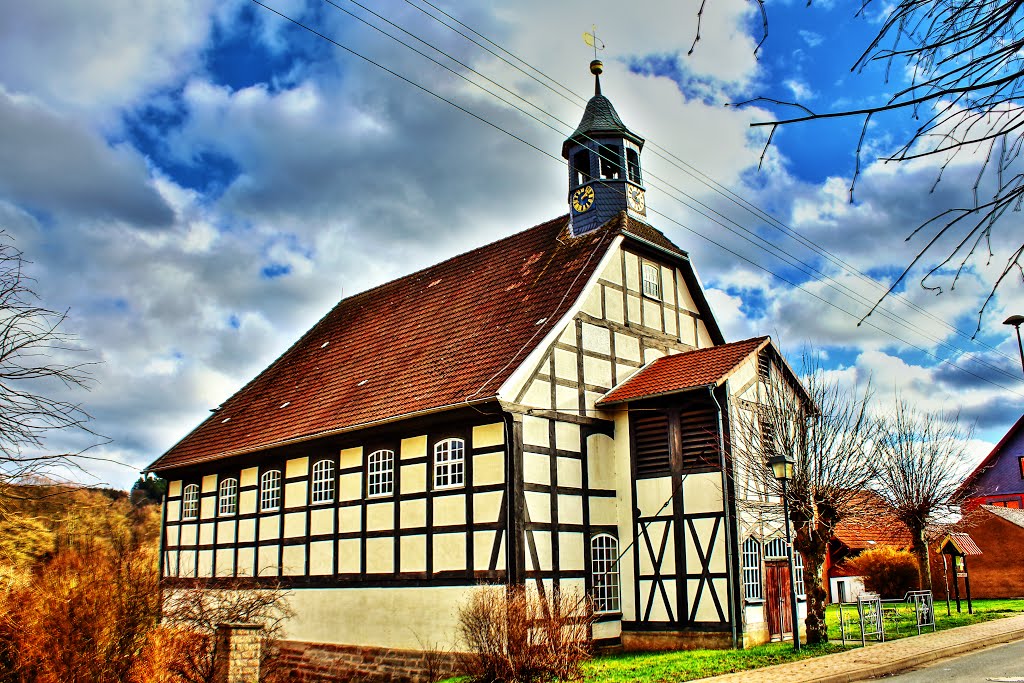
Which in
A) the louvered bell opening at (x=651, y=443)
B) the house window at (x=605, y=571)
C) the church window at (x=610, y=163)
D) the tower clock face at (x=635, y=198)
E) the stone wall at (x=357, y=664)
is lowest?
A: the stone wall at (x=357, y=664)

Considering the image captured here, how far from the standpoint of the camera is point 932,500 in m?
22.7

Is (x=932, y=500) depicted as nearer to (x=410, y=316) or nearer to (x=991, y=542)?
(x=991, y=542)

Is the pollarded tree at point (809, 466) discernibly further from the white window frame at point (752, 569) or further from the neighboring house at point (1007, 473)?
the neighboring house at point (1007, 473)

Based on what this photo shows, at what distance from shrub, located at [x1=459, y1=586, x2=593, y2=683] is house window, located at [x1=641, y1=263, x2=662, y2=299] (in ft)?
29.7

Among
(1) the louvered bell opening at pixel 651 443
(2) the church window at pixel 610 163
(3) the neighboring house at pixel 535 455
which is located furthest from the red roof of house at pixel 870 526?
(2) the church window at pixel 610 163

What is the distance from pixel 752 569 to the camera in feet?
54.0

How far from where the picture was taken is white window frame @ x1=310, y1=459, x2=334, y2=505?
1955cm

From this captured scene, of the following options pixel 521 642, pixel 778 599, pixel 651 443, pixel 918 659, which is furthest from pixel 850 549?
pixel 521 642

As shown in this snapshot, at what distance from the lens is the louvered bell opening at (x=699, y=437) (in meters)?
16.7

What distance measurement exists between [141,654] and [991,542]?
2758 centimetres

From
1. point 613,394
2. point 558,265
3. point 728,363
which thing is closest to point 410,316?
point 558,265

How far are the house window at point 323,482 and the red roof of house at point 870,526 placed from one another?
11.1 metres

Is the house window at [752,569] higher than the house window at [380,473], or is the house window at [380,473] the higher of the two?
the house window at [380,473]

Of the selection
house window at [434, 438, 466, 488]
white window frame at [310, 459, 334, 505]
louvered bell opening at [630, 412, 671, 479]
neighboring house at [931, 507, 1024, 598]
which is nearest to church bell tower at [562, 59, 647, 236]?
louvered bell opening at [630, 412, 671, 479]
